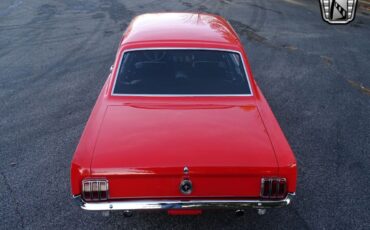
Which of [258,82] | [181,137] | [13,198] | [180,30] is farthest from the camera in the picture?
[258,82]

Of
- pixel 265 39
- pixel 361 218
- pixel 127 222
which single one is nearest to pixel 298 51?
pixel 265 39

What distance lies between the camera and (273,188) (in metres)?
3.06

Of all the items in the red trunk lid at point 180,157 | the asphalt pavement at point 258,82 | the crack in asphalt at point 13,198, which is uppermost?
the red trunk lid at point 180,157

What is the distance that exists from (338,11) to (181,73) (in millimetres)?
11874

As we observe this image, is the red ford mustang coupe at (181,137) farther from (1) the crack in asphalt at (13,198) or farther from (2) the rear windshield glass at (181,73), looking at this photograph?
(1) the crack in asphalt at (13,198)

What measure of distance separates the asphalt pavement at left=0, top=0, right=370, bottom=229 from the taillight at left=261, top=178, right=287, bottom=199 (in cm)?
84

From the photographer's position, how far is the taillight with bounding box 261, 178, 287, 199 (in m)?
3.03

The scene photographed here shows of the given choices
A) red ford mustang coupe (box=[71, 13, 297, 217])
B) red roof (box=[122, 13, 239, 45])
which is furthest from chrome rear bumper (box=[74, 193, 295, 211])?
red roof (box=[122, 13, 239, 45])

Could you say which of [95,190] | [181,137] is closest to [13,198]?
[95,190]

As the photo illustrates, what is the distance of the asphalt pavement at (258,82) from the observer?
392 centimetres

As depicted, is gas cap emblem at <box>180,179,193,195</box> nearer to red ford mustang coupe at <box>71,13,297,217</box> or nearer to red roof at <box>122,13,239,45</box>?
red ford mustang coupe at <box>71,13,297,217</box>

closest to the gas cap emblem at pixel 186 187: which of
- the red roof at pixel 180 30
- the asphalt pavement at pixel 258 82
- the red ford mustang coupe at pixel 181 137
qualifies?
the red ford mustang coupe at pixel 181 137

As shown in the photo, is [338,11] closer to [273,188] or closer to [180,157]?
[273,188]

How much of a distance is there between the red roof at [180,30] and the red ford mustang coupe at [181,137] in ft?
0.09
